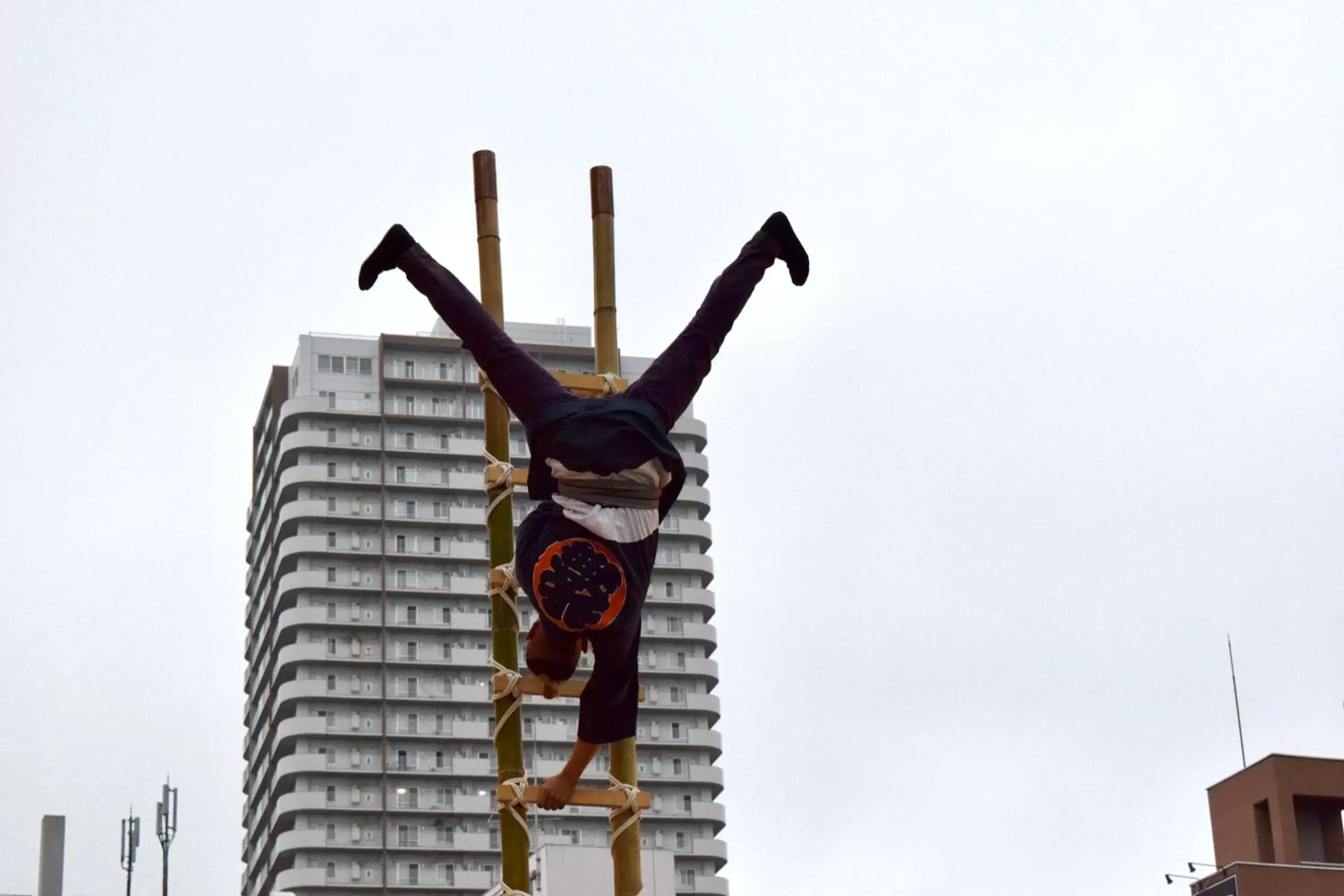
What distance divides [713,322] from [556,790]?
8.51ft

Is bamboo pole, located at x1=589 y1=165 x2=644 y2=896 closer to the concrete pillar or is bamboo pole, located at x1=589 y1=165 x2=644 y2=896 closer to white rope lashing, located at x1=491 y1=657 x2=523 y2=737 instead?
white rope lashing, located at x1=491 y1=657 x2=523 y2=737

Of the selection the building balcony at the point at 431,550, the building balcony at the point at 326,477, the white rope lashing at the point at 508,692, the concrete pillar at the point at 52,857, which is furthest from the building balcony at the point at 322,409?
the white rope lashing at the point at 508,692

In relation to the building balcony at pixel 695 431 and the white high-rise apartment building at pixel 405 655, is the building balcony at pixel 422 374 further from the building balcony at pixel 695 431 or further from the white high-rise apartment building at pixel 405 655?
the building balcony at pixel 695 431

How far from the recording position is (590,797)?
11.7m

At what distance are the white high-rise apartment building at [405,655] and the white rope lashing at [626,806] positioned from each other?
77.3 m

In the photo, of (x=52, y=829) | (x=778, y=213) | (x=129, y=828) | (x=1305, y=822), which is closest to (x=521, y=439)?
(x=129, y=828)

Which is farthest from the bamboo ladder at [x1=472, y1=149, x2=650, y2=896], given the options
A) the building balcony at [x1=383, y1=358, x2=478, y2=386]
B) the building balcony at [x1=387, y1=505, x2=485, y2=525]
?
the building balcony at [x1=383, y1=358, x2=478, y2=386]

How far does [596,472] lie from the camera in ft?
36.7

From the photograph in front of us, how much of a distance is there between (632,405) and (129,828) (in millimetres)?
40572

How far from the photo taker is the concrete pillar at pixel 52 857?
2041 cm

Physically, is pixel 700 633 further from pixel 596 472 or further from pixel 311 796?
pixel 596 472

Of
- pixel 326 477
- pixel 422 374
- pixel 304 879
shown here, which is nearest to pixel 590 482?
pixel 304 879

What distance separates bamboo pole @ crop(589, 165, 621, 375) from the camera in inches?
490

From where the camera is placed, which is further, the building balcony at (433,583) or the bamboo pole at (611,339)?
the building balcony at (433,583)
